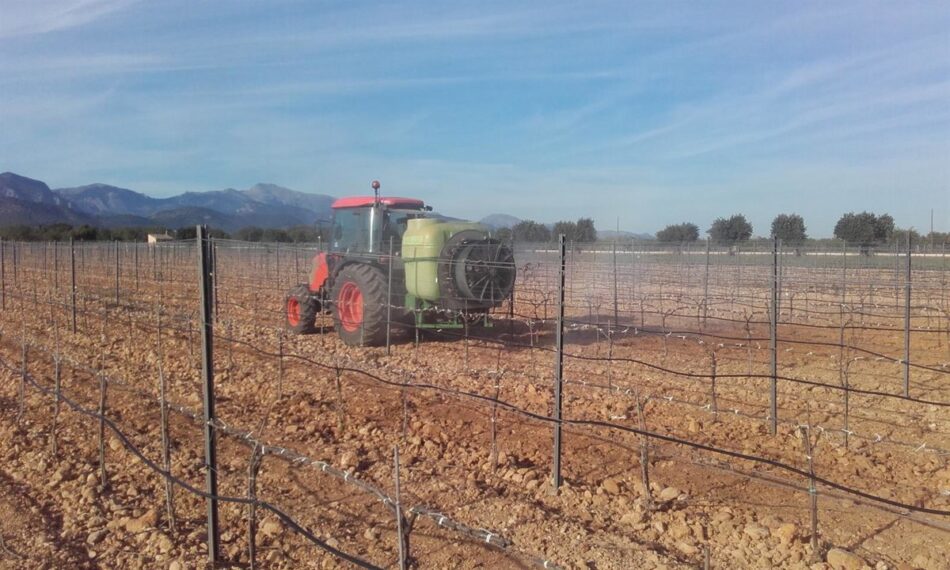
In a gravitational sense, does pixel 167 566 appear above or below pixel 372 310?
below

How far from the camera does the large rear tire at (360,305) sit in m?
8.42

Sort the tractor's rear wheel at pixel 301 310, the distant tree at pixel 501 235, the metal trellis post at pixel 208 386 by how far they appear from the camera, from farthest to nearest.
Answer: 1. the tractor's rear wheel at pixel 301 310
2. the distant tree at pixel 501 235
3. the metal trellis post at pixel 208 386

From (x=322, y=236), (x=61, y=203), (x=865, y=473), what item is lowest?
(x=865, y=473)

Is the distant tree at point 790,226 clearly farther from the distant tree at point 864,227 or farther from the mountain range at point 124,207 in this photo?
A: the mountain range at point 124,207

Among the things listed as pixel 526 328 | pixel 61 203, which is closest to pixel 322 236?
pixel 526 328

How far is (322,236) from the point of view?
1025cm

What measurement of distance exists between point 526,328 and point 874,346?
16.0ft

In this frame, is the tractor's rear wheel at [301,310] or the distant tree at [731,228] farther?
the distant tree at [731,228]

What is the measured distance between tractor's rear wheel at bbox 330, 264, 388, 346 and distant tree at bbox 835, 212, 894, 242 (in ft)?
76.3

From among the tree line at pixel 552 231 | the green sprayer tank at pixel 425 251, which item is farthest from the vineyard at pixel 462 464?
the tree line at pixel 552 231

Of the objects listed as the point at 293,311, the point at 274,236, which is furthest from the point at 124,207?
the point at 293,311

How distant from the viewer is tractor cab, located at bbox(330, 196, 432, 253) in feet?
29.3

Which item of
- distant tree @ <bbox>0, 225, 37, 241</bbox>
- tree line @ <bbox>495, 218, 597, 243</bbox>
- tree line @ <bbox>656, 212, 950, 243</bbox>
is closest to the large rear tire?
tree line @ <bbox>495, 218, 597, 243</bbox>

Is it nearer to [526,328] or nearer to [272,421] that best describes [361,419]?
[272,421]
